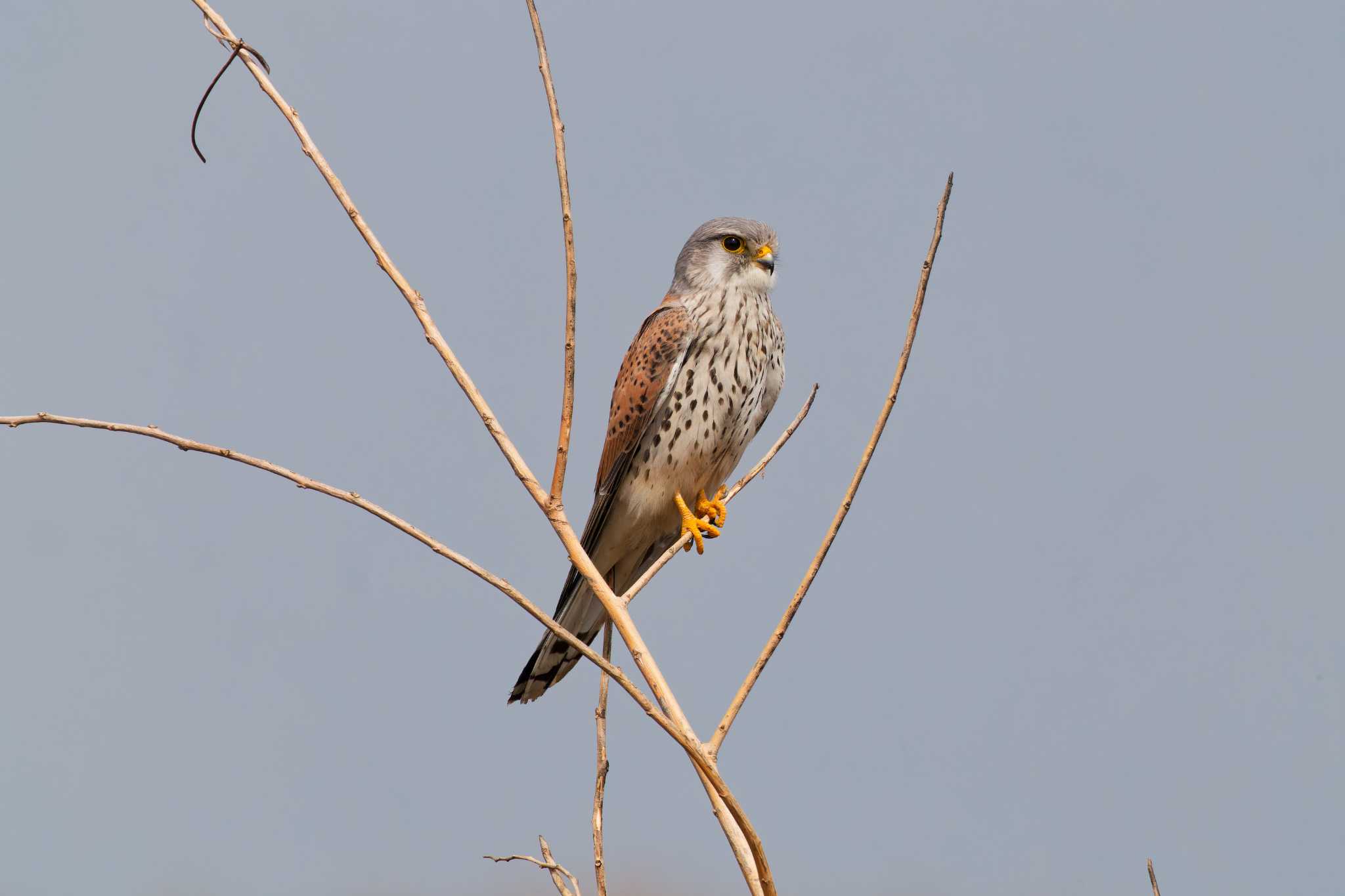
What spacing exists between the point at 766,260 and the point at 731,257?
10 centimetres

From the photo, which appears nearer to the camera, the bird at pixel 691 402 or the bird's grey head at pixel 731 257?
the bird at pixel 691 402

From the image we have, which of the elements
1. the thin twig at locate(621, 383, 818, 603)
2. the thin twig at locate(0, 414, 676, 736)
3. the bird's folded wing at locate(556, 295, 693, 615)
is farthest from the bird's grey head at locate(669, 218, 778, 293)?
the thin twig at locate(0, 414, 676, 736)

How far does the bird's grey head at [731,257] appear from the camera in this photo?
372cm

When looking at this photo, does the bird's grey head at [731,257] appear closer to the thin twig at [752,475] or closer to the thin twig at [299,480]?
the thin twig at [752,475]

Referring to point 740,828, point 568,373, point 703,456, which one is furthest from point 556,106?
point 703,456

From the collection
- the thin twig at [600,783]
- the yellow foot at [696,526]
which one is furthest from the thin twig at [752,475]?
the yellow foot at [696,526]

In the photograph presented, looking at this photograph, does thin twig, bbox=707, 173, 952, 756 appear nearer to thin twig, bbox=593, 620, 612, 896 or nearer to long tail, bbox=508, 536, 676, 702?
thin twig, bbox=593, 620, 612, 896

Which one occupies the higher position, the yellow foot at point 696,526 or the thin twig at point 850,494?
the yellow foot at point 696,526

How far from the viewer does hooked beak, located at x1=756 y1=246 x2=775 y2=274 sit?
12.2 feet

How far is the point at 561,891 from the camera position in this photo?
5.06 feet

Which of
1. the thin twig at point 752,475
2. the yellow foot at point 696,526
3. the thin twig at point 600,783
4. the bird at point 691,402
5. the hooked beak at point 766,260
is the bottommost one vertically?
the thin twig at point 600,783

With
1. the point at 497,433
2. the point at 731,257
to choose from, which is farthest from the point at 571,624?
the point at 497,433

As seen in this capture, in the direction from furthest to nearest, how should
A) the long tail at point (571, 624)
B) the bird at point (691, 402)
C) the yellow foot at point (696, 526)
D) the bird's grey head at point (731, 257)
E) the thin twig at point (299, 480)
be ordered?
the bird's grey head at point (731, 257) < the bird at point (691, 402) < the yellow foot at point (696, 526) < the long tail at point (571, 624) < the thin twig at point (299, 480)

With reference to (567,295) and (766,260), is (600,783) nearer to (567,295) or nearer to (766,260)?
(567,295)
